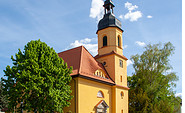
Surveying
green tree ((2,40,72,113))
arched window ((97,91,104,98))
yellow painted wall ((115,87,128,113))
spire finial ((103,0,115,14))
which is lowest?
yellow painted wall ((115,87,128,113))

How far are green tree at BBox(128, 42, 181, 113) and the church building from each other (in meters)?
7.03

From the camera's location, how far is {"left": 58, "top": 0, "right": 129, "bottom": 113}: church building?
59.7ft

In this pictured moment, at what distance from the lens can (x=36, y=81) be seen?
14.1 m

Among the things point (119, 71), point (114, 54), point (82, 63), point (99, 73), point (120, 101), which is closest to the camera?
point (82, 63)

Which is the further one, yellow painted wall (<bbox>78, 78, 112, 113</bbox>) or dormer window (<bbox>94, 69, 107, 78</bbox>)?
dormer window (<bbox>94, 69, 107, 78</bbox>)

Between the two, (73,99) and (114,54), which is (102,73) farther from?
(73,99)

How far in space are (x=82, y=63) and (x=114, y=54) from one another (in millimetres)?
5771

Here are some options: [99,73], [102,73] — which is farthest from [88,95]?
[102,73]

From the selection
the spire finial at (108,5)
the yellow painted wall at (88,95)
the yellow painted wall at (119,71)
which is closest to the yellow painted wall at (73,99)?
the yellow painted wall at (88,95)

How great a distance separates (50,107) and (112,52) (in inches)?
490

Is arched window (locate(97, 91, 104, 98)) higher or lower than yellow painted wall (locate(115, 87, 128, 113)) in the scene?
higher

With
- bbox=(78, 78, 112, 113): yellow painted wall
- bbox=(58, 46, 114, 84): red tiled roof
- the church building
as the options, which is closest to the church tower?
the church building

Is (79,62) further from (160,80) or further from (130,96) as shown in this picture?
(160,80)

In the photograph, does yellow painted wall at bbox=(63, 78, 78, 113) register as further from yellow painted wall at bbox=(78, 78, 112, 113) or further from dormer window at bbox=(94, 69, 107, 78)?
dormer window at bbox=(94, 69, 107, 78)
